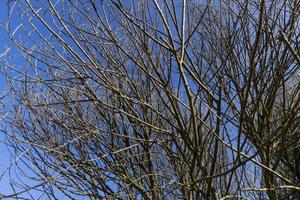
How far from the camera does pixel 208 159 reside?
3674 millimetres

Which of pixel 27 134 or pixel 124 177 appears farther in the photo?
pixel 27 134

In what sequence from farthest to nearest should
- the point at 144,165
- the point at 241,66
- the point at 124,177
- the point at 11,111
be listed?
the point at 11,111, the point at 144,165, the point at 241,66, the point at 124,177

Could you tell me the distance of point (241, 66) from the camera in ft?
11.7

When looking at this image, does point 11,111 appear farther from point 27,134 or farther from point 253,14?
point 253,14

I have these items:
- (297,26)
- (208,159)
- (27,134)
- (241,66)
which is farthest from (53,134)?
(297,26)

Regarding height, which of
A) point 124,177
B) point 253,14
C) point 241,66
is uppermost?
point 253,14

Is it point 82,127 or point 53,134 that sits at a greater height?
point 53,134

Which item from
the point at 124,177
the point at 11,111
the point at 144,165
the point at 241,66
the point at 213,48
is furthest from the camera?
the point at 11,111

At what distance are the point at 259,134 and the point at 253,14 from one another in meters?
0.87

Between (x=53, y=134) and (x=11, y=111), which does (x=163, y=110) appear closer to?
(x=53, y=134)

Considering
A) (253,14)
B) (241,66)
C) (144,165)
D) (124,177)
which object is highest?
(253,14)

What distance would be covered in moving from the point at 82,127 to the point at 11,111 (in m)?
1.09

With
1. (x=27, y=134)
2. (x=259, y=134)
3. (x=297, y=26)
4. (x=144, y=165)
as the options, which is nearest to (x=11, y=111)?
(x=27, y=134)

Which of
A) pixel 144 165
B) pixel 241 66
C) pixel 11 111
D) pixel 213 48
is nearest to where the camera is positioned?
pixel 241 66
